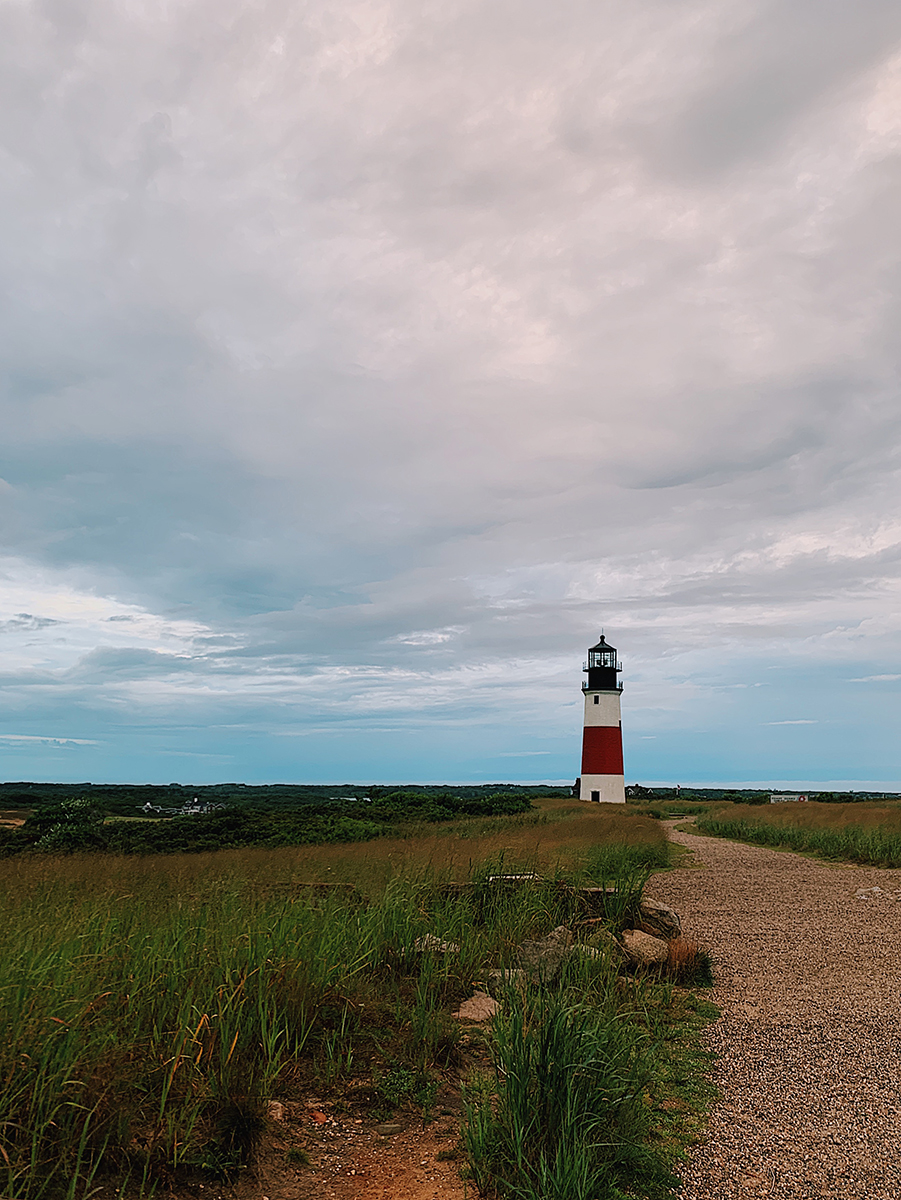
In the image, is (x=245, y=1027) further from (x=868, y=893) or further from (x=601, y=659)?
(x=601, y=659)

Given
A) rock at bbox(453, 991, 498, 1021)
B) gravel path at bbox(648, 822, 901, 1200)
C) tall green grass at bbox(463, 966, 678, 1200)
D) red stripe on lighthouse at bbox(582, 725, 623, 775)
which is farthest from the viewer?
red stripe on lighthouse at bbox(582, 725, 623, 775)

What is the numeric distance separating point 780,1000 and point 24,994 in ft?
21.3

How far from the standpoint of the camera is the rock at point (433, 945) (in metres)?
6.40

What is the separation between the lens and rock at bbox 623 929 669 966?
7.71m

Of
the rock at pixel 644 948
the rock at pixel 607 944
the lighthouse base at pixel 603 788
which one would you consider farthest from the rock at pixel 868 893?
the lighthouse base at pixel 603 788

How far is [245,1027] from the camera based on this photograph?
4.48 metres

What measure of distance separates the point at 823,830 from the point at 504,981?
20.3 metres

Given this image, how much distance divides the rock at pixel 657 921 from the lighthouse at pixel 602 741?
37.4m

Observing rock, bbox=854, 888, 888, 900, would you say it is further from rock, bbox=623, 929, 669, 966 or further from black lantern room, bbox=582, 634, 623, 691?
black lantern room, bbox=582, 634, 623, 691

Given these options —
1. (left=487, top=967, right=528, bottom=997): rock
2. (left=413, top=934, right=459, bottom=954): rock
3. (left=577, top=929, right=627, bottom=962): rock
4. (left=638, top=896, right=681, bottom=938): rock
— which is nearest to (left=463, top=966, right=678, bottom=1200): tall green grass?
(left=487, top=967, right=528, bottom=997): rock

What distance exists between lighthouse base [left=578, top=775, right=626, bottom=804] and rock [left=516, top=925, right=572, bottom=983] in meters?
39.8

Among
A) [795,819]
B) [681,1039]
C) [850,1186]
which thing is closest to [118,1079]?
[850,1186]

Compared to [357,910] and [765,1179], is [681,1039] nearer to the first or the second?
[765,1179]

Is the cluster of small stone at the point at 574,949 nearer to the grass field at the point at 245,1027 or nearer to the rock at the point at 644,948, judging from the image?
the rock at the point at 644,948
